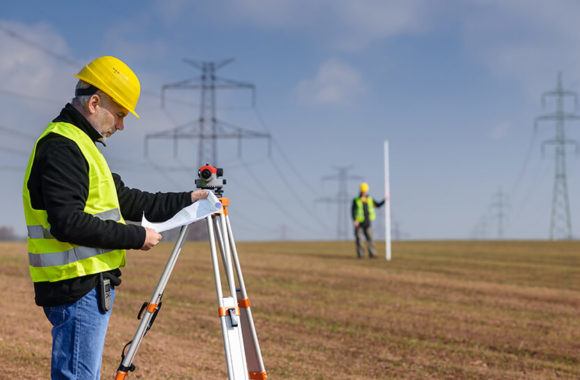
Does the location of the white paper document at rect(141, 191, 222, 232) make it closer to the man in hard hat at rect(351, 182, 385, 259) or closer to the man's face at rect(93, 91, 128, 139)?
the man's face at rect(93, 91, 128, 139)

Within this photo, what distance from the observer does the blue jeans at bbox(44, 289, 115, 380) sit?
3.81 m

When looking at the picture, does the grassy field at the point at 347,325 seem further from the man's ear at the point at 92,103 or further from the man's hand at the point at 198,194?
the man's ear at the point at 92,103

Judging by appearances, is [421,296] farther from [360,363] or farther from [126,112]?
[126,112]

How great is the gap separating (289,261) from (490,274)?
19.0 ft

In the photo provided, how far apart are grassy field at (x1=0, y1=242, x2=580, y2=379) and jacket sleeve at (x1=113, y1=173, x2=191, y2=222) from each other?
3.53m

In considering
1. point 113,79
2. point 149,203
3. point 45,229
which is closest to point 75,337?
point 45,229

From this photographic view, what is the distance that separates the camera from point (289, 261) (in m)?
23.5

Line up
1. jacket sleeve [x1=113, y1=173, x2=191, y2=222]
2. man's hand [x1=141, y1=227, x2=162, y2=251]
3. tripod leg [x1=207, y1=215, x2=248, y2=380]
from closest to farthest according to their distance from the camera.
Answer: man's hand [x1=141, y1=227, x2=162, y2=251] → tripod leg [x1=207, y1=215, x2=248, y2=380] → jacket sleeve [x1=113, y1=173, x2=191, y2=222]

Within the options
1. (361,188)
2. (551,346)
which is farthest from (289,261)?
(551,346)

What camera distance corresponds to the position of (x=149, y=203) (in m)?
4.57

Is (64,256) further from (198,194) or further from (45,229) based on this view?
(198,194)

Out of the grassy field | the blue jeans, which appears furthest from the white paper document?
the grassy field

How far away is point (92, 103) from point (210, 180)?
33.8 inches

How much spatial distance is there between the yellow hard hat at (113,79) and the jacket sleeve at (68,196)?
0.37 m
